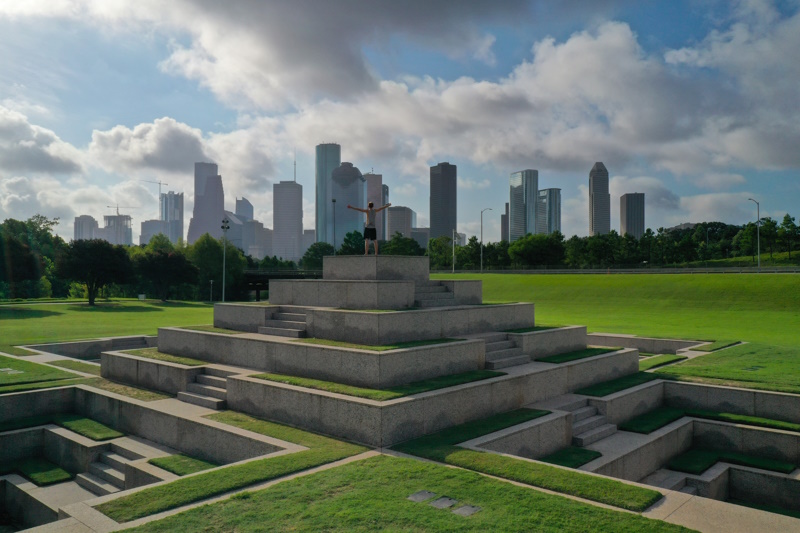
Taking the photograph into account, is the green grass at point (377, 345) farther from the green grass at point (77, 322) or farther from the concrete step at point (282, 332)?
the green grass at point (77, 322)

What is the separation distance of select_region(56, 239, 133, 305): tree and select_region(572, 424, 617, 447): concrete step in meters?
45.6

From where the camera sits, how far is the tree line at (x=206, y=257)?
157 ft

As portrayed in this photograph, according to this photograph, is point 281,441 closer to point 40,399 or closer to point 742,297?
point 40,399

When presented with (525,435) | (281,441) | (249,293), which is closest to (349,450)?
(281,441)

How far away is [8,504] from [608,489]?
1178 cm

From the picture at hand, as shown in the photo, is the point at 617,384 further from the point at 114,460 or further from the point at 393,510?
the point at 114,460

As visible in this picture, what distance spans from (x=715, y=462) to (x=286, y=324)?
11.6 m

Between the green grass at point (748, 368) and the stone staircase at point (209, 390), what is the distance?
12.8m

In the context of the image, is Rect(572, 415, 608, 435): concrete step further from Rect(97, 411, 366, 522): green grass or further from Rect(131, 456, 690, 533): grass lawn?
Rect(97, 411, 366, 522): green grass

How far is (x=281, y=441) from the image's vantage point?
9438 millimetres

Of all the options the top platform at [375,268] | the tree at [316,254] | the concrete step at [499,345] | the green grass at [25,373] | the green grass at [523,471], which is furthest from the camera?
the tree at [316,254]

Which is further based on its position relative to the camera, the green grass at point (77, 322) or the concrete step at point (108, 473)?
the green grass at point (77, 322)

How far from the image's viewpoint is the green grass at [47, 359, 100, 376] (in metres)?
16.7

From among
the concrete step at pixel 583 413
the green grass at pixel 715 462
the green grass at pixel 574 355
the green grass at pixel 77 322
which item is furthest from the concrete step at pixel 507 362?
the green grass at pixel 77 322
